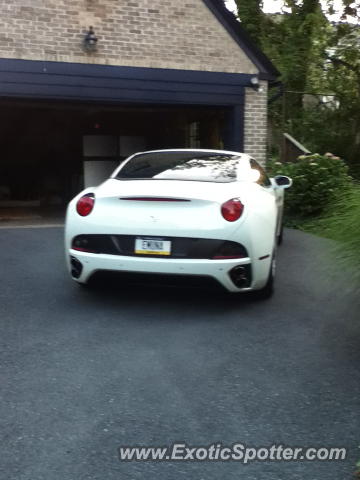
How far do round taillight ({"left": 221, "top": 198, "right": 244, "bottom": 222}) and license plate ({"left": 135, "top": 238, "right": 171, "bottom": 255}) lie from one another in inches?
21.1

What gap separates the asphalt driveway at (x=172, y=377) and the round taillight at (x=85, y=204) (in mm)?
864

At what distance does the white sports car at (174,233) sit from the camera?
4562mm

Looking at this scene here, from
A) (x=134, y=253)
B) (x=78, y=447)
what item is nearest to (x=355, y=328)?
(x=134, y=253)

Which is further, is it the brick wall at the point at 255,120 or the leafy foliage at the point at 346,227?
the brick wall at the point at 255,120

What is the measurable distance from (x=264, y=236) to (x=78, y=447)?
2765 mm

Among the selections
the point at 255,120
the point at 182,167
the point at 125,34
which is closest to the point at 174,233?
the point at 182,167

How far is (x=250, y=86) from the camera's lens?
11.8 meters

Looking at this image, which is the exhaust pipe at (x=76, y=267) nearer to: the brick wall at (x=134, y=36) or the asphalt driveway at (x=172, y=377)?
the asphalt driveway at (x=172, y=377)

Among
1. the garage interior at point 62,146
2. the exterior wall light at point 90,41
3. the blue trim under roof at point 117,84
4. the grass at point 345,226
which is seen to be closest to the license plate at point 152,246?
the grass at point 345,226

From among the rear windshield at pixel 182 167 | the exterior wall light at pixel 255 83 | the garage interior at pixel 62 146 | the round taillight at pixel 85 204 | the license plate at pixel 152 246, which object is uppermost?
the exterior wall light at pixel 255 83

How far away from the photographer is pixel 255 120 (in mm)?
12008

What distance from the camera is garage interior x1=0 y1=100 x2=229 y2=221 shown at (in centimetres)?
1636

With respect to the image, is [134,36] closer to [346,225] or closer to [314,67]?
[346,225]

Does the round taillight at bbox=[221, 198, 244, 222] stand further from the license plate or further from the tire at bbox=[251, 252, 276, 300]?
the tire at bbox=[251, 252, 276, 300]
